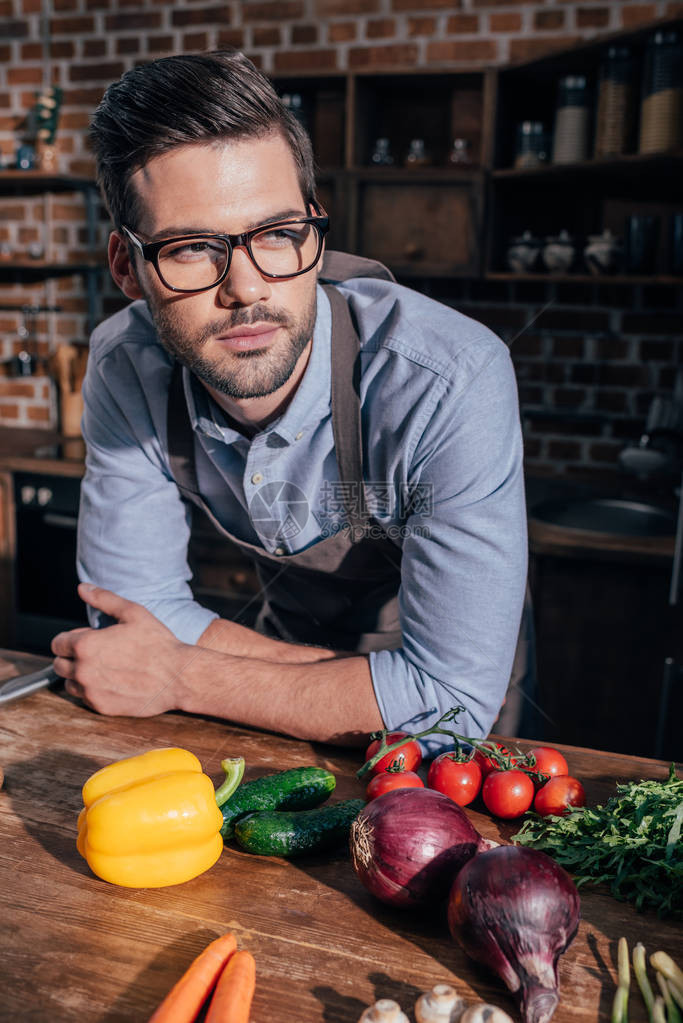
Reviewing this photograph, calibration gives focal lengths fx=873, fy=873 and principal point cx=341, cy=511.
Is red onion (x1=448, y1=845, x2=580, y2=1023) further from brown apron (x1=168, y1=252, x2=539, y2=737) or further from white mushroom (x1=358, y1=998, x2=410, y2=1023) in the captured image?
brown apron (x1=168, y1=252, x2=539, y2=737)

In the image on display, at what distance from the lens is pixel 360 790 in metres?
1.00

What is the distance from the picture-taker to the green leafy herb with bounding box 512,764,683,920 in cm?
80

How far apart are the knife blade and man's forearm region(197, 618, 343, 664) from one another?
0.74 ft

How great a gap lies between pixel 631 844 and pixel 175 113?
3.46ft

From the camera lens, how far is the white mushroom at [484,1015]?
0.62 m

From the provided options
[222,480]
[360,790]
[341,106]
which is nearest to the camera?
[360,790]

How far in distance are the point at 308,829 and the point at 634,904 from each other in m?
0.31

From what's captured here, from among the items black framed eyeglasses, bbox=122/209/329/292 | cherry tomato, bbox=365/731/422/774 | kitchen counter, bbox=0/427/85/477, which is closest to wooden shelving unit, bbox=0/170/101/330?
kitchen counter, bbox=0/427/85/477

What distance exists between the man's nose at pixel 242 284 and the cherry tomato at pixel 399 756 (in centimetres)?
62

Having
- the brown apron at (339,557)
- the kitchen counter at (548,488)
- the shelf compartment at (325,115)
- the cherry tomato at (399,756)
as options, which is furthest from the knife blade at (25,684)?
the shelf compartment at (325,115)

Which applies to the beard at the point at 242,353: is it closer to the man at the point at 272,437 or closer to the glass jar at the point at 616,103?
the man at the point at 272,437

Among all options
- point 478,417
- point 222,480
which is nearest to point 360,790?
point 478,417

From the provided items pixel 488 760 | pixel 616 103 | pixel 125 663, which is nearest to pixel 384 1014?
pixel 488 760

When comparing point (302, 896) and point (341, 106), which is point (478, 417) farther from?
point (341, 106)
